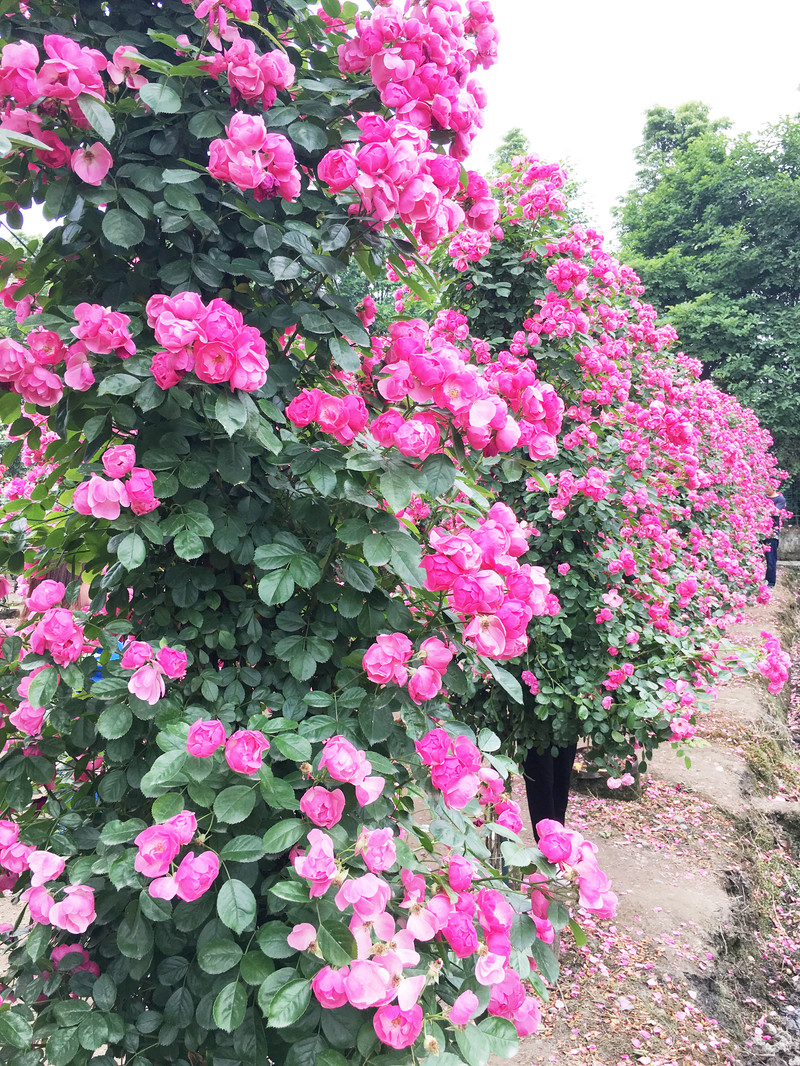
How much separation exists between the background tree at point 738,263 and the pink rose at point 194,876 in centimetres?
1897

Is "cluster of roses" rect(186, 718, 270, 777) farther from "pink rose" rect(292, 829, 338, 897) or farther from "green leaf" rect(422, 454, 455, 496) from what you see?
"green leaf" rect(422, 454, 455, 496)

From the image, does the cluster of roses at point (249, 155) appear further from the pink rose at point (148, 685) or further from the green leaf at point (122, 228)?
the pink rose at point (148, 685)

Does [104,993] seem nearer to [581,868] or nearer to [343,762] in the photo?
[343,762]

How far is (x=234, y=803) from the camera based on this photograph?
3.01ft

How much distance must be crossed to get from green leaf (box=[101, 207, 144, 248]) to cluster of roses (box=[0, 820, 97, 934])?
96cm

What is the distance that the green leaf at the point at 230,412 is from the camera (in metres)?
0.95

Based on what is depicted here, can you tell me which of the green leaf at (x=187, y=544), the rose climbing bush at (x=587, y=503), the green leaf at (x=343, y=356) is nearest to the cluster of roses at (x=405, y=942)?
the green leaf at (x=187, y=544)

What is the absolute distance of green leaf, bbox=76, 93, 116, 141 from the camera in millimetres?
947

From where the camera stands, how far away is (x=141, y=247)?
1.23 metres

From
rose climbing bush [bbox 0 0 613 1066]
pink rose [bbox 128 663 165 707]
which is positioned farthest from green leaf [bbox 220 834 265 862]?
pink rose [bbox 128 663 165 707]

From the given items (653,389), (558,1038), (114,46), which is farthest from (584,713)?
(114,46)

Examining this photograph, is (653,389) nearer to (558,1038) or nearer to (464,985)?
(558,1038)

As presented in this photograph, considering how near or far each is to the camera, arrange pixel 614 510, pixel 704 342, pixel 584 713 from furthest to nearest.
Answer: pixel 704 342, pixel 614 510, pixel 584 713

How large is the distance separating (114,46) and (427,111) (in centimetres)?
54
